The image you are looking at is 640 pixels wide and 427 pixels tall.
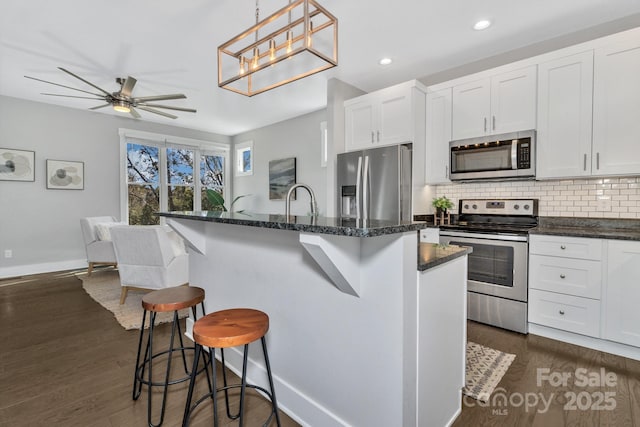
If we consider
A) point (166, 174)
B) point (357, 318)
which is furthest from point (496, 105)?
point (166, 174)

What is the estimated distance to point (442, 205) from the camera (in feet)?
11.2

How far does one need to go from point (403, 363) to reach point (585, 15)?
3158 mm

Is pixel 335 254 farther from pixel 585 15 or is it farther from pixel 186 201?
pixel 186 201

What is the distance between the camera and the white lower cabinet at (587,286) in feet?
7.06

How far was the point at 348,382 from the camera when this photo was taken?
136cm

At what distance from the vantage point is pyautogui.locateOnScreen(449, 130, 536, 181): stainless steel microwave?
2777 millimetres

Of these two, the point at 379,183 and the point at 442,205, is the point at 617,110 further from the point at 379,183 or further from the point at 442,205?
the point at 379,183

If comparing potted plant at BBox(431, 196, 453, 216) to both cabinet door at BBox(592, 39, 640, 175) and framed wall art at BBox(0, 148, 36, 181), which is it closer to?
cabinet door at BBox(592, 39, 640, 175)

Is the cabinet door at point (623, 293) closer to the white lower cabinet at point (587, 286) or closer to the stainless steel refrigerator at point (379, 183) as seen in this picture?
the white lower cabinet at point (587, 286)

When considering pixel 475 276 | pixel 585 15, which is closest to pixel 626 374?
pixel 475 276

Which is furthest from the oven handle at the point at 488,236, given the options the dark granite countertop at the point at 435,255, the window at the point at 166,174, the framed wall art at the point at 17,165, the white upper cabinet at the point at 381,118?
the framed wall art at the point at 17,165

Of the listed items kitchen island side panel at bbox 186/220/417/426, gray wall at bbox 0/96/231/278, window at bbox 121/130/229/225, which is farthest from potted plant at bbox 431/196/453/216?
gray wall at bbox 0/96/231/278

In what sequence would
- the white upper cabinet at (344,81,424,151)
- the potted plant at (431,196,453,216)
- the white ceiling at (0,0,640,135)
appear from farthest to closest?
the potted plant at (431,196,453,216) → the white upper cabinet at (344,81,424,151) → the white ceiling at (0,0,640,135)

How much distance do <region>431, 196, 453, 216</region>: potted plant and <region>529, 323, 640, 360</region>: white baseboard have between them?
53.5 inches
